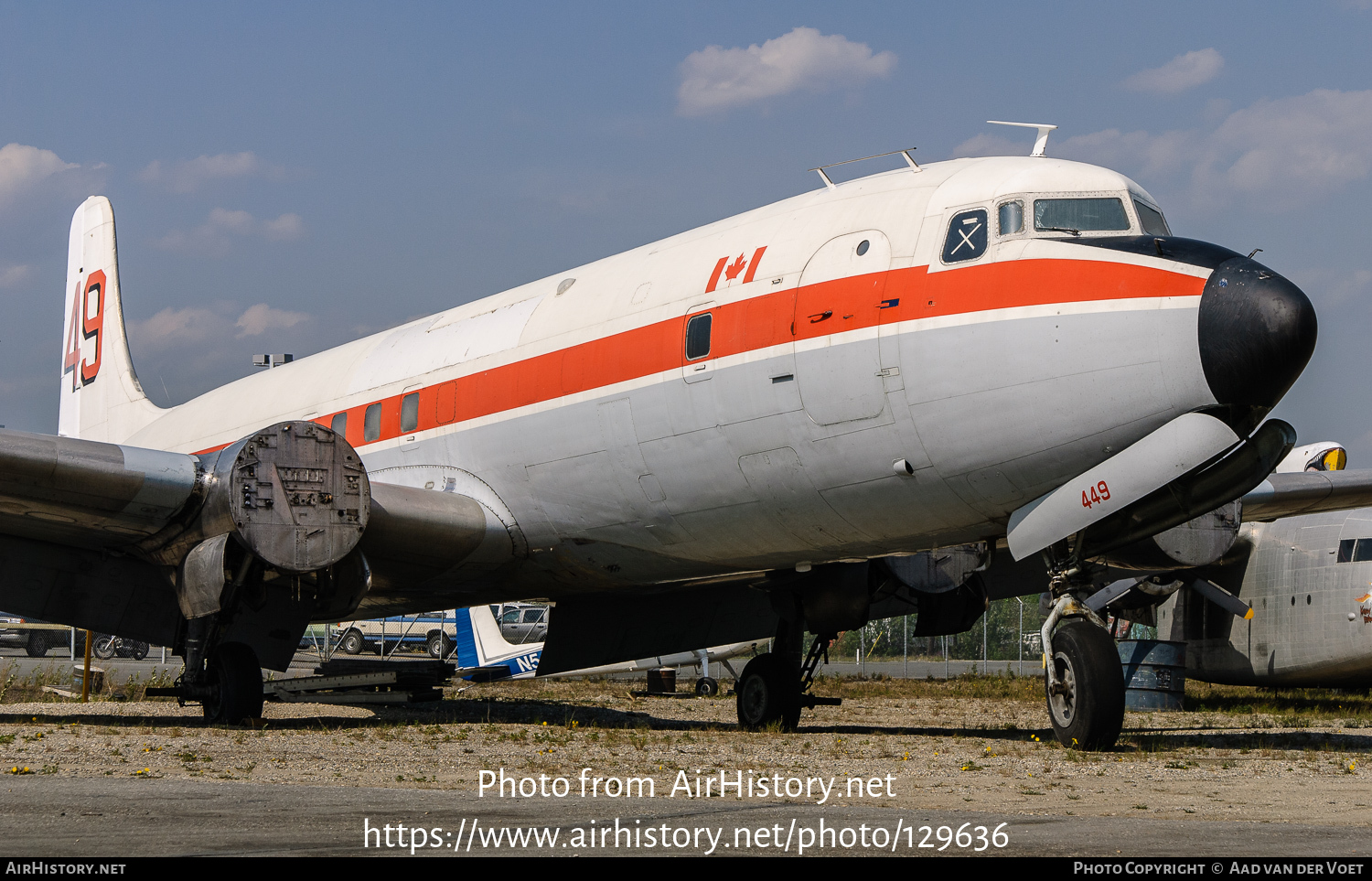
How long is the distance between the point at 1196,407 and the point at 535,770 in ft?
16.2

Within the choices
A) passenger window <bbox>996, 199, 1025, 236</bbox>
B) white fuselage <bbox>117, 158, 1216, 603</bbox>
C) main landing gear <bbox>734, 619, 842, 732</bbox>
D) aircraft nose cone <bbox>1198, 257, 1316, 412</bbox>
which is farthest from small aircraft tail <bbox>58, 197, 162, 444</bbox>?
aircraft nose cone <bbox>1198, 257, 1316, 412</bbox>

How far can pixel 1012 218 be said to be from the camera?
9531 mm

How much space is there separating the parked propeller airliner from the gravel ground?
0.89m

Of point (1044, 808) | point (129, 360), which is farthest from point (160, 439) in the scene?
point (1044, 808)

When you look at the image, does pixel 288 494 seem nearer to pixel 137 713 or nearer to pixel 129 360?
pixel 137 713

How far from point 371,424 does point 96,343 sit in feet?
29.5

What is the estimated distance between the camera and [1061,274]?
353 inches

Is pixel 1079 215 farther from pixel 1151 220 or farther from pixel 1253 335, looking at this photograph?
pixel 1253 335

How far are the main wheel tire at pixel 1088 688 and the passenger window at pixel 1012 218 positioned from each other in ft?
9.54

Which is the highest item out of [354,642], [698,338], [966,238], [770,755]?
[966,238]

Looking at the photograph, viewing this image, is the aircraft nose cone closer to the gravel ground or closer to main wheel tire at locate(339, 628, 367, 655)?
the gravel ground

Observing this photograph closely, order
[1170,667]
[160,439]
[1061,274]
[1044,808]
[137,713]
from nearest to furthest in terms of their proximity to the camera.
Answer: [1044,808]
[1061,274]
[137,713]
[160,439]
[1170,667]

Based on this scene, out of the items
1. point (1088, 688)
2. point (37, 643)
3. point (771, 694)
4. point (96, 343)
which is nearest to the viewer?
point (1088, 688)

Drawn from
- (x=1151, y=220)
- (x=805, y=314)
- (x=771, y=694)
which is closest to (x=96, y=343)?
(x=771, y=694)
